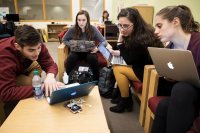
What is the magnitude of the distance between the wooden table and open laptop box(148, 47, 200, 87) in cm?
51

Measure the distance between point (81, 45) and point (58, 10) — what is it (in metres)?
5.08

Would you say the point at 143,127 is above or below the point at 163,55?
below

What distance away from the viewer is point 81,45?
2.42 metres

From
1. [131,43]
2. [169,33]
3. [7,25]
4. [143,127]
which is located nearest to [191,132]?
[169,33]

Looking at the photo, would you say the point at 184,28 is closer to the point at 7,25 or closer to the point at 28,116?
the point at 28,116

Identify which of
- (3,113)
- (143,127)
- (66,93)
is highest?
(66,93)

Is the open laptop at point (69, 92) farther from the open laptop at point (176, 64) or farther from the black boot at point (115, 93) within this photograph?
the black boot at point (115, 93)

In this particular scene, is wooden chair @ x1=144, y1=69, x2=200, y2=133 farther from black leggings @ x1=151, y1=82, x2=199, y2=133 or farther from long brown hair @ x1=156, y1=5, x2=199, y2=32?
long brown hair @ x1=156, y1=5, x2=199, y2=32

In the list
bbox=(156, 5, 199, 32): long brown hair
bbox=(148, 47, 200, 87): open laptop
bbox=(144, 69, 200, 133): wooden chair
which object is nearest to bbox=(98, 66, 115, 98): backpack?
bbox=(144, 69, 200, 133): wooden chair

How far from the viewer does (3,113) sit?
1514 mm

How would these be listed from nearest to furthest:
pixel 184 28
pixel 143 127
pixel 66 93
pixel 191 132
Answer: pixel 191 132 < pixel 66 93 < pixel 184 28 < pixel 143 127

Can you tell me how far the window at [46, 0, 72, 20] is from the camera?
6.93 m

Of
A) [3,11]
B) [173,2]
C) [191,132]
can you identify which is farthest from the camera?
[3,11]

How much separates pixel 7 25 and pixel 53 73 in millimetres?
4552
